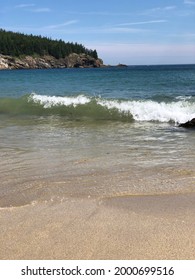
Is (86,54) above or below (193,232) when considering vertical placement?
above

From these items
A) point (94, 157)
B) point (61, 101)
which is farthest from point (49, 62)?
point (94, 157)

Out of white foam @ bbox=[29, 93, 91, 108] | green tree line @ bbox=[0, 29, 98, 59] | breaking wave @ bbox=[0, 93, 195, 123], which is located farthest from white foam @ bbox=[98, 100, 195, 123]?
green tree line @ bbox=[0, 29, 98, 59]

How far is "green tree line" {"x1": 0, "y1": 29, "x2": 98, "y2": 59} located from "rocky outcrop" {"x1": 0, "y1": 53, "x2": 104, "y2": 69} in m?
3.03

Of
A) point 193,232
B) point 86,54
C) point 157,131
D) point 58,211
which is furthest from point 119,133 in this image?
point 86,54

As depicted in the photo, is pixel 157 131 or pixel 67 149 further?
pixel 157 131

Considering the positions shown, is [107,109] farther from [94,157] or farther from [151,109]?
[94,157]

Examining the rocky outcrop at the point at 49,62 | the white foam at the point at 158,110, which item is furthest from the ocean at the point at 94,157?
the rocky outcrop at the point at 49,62

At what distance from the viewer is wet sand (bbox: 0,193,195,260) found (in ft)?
11.3

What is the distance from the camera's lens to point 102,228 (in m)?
3.97

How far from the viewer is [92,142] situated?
920 centimetres

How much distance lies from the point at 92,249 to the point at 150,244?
55cm

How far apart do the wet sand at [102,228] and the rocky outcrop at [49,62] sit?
134554mm
